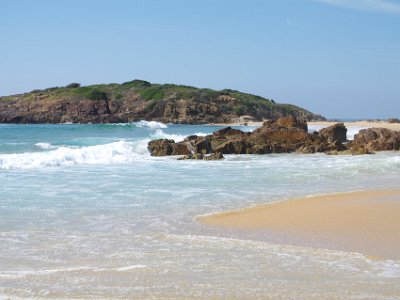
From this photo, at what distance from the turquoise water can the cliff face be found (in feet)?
257

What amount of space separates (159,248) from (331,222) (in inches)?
132

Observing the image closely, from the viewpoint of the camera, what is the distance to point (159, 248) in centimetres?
718

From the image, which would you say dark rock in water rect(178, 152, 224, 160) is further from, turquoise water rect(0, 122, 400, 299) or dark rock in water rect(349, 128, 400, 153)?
turquoise water rect(0, 122, 400, 299)

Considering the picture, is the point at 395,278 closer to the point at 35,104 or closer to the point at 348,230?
the point at 348,230

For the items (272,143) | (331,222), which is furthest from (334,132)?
(331,222)

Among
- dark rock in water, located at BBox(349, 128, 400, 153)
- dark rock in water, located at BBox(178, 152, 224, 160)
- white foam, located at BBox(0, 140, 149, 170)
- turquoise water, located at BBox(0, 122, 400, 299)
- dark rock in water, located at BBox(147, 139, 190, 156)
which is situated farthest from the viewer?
dark rock in water, located at BBox(349, 128, 400, 153)

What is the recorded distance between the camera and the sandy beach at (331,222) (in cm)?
752

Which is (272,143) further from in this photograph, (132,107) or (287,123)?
(132,107)

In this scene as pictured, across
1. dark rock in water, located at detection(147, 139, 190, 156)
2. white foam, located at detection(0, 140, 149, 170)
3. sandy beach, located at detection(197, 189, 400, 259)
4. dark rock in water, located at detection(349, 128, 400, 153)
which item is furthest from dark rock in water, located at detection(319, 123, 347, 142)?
sandy beach, located at detection(197, 189, 400, 259)

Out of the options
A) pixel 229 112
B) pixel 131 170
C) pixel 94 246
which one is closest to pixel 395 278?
pixel 94 246

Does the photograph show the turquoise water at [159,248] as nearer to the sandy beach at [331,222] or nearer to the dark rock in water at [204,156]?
the sandy beach at [331,222]

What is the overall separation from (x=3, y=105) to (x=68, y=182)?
93723mm

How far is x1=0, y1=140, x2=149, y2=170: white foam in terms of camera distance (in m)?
20.7

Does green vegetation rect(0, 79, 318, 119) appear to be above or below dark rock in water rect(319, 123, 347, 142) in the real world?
above
